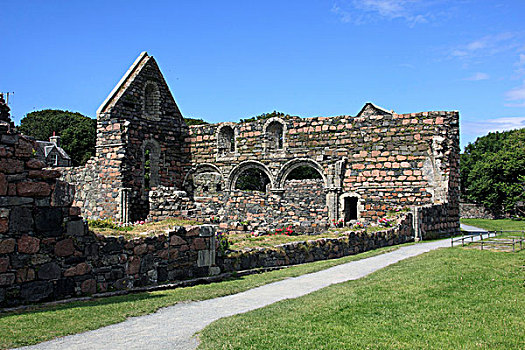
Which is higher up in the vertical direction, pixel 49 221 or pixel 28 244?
pixel 49 221

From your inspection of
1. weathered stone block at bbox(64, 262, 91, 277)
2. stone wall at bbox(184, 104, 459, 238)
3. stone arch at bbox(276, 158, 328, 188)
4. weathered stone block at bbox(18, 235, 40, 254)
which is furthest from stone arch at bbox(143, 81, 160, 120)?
weathered stone block at bbox(18, 235, 40, 254)

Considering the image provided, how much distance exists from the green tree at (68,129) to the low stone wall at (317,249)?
150 ft

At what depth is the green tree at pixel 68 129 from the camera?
195 ft

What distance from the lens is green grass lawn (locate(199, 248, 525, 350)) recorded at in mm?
5898

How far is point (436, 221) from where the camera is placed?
2045 centimetres

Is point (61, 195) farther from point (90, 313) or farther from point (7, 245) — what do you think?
point (90, 313)

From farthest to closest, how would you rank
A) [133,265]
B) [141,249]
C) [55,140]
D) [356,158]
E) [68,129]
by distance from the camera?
[68,129] < [55,140] < [356,158] < [141,249] < [133,265]

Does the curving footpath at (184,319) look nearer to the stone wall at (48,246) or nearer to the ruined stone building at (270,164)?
the stone wall at (48,246)

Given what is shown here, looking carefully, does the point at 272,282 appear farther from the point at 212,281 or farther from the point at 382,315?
the point at 382,315

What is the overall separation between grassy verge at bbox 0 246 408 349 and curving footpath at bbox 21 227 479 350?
220 millimetres

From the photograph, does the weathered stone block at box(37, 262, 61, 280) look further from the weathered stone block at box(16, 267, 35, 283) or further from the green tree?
the green tree

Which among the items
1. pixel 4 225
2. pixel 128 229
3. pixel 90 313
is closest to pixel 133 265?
pixel 128 229

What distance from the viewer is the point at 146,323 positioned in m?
7.23

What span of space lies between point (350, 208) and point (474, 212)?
40511 mm
